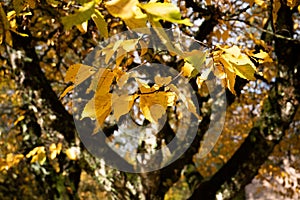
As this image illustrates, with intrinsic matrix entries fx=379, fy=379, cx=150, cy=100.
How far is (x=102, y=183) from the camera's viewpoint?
3.79 meters

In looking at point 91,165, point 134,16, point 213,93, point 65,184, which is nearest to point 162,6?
point 134,16

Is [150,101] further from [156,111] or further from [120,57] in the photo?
[120,57]

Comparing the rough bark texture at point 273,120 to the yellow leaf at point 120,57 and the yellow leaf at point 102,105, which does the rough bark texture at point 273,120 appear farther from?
the yellow leaf at point 102,105

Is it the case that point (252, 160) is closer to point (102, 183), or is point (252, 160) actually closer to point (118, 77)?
point (102, 183)

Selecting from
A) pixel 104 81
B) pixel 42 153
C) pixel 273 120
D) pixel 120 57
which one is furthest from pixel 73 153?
pixel 104 81

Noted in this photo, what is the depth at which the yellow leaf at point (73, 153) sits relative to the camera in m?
3.46

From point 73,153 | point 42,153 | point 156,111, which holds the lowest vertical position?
point 73,153

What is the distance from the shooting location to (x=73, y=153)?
350 centimetres

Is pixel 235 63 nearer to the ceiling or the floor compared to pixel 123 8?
nearer to the floor

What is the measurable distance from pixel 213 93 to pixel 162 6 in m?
4.25

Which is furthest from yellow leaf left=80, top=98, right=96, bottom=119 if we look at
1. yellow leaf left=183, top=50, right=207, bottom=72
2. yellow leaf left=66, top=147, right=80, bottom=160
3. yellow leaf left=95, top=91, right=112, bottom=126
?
yellow leaf left=66, top=147, right=80, bottom=160

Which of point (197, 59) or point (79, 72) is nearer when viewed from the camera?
point (197, 59)

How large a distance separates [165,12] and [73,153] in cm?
285

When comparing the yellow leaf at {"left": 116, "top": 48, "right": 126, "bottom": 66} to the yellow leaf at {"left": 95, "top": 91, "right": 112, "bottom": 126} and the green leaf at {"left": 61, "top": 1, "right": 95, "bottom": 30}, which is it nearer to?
the yellow leaf at {"left": 95, "top": 91, "right": 112, "bottom": 126}
